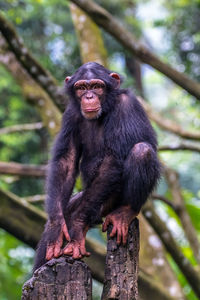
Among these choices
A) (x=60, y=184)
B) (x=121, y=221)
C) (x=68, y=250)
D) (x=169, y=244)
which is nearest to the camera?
(x=68, y=250)

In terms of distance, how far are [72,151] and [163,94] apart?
68.9 feet

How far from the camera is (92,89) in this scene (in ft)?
14.0

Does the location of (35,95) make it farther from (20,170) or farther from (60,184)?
(60,184)

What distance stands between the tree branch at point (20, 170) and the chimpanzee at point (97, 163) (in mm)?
Answer: 2705

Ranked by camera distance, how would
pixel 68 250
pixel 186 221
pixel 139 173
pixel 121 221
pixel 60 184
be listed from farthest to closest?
pixel 186 221 < pixel 60 184 < pixel 139 173 < pixel 121 221 < pixel 68 250

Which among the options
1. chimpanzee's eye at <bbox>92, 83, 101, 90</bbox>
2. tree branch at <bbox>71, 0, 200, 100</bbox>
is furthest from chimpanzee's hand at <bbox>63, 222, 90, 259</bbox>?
tree branch at <bbox>71, 0, 200, 100</bbox>

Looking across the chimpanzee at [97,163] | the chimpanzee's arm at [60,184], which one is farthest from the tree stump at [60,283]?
the chimpanzee's arm at [60,184]

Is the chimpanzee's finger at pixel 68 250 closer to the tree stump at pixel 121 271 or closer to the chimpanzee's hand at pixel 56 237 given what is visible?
the chimpanzee's hand at pixel 56 237

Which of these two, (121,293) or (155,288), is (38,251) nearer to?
(121,293)

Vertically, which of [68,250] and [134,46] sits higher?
[134,46]

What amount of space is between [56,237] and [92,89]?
137 cm

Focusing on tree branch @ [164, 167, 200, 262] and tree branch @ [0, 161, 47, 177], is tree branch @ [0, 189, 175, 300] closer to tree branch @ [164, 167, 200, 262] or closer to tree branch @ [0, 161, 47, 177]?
tree branch @ [0, 161, 47, 177]

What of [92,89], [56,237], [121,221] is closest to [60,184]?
[56,237]

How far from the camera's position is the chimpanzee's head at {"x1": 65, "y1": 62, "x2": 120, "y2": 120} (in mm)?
4184
